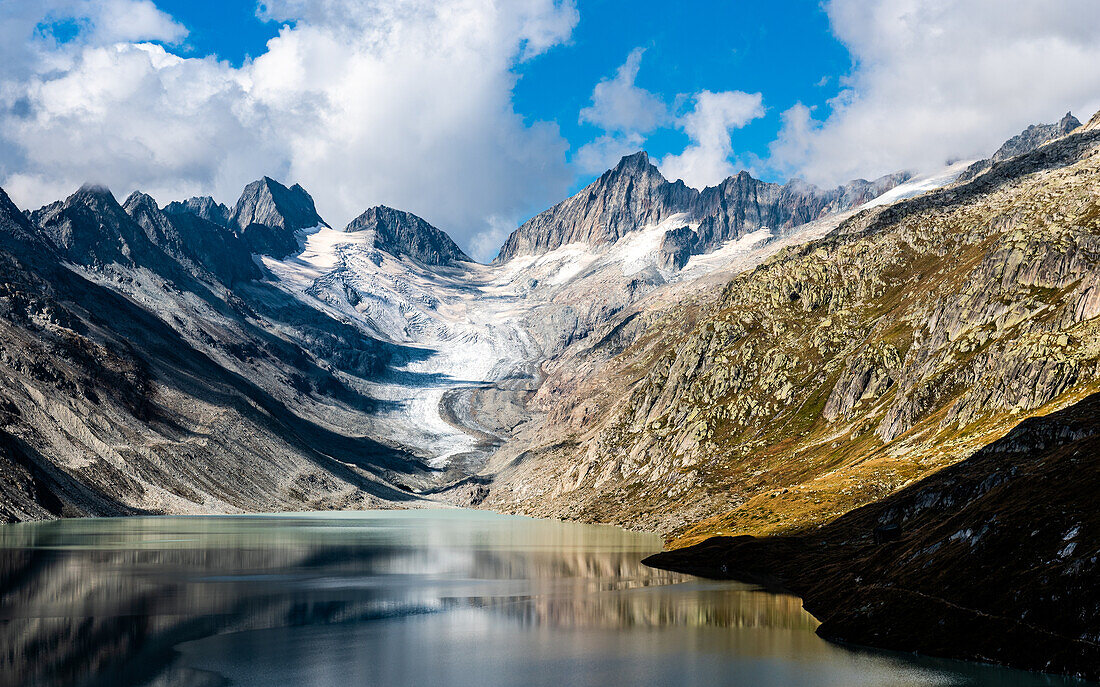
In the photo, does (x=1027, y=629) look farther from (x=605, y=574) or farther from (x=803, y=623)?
(x=605, y=574)

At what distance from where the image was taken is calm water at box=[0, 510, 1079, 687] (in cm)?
6238

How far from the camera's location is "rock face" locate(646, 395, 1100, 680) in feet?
198

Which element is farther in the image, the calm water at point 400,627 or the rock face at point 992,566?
the calm water at point 400,627

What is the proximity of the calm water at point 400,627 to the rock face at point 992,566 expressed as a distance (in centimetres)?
305

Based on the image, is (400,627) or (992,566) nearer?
(992,566)

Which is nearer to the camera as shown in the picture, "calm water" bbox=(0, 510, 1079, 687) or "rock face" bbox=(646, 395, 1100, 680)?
"rock face" bbox=(646, 395, 1100, 680)

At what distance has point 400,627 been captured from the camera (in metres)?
84.0

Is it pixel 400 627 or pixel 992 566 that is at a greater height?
pixel 992 566

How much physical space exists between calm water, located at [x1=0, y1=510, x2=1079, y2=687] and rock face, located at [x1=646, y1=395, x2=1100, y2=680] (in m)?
3.05

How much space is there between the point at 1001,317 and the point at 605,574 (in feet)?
379

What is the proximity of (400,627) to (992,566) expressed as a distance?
5305 cm

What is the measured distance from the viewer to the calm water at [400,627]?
2456 inches

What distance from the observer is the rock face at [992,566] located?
60250 millimetres

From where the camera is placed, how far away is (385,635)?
3123 inches
